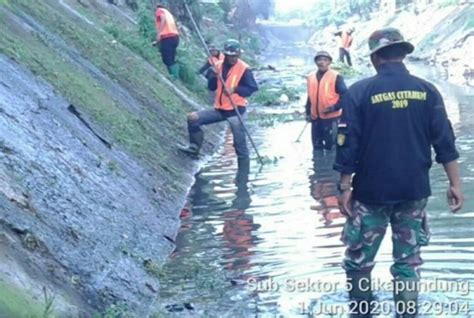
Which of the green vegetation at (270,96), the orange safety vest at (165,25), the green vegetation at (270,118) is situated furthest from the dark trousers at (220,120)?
the green vegetation at (270,96)

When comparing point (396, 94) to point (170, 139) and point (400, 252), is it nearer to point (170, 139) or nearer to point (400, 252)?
point (400, 252)

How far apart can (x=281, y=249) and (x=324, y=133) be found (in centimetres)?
621

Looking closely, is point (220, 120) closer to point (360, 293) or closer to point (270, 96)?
point (360, 293)

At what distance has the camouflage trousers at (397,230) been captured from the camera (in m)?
6.61

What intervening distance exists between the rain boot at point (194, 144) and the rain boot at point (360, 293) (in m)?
7.10

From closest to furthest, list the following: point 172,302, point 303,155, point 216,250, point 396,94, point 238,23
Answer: point 396,94 → point 172,302 → point 216,250 → point 303,155 → point 238,23

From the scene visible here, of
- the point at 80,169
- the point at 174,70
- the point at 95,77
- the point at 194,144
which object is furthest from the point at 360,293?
the point at 174,70

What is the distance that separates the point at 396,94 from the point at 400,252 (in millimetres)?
1065

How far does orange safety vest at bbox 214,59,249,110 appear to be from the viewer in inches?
537

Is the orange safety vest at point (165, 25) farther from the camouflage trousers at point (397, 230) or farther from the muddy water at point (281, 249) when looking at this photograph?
the camouflage trousers at point (397, 230)

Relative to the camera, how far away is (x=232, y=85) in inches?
537

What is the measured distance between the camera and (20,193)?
286 inches

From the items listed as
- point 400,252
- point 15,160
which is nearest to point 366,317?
point 400,252

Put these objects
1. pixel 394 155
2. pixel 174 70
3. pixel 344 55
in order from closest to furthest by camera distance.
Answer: pixel 394 155 → pixel 174 70 → pixel 344 55
